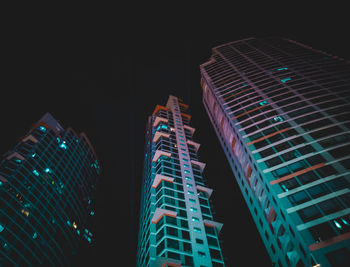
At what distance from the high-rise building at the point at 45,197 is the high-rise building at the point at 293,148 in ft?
135

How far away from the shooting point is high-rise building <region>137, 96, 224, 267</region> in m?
32.8

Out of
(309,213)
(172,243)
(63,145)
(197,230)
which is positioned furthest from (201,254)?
(63,145)

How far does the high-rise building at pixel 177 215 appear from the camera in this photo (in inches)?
1292

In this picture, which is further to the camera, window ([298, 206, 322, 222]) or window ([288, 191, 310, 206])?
window ([288, 191, 310, 206])

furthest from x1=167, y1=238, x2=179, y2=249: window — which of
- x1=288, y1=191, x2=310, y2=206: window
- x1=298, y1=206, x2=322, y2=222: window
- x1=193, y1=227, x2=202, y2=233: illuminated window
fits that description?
x1=298, y1=206, x2=322, y2=222: window

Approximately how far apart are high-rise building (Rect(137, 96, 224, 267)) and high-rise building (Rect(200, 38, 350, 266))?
8668mm

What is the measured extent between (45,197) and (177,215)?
3467 centimetres

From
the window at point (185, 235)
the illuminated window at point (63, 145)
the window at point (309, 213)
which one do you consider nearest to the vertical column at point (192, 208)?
the window at point (185, 235)

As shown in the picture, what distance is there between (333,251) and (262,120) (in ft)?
83.2

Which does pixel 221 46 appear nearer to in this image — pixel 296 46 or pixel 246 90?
pixel 296 46

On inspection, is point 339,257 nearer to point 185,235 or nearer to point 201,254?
point 201,254

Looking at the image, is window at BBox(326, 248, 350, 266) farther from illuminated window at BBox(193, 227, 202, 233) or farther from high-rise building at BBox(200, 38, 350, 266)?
illuminated window at BBox(193, 227, 202, 233)

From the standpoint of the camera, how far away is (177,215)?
39.2m

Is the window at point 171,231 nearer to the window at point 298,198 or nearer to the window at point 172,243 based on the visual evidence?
the window at point 172,243
